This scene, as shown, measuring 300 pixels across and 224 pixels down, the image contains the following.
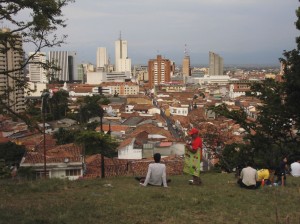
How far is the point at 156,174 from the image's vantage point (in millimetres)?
7461

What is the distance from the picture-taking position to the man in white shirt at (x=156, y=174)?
289 inches

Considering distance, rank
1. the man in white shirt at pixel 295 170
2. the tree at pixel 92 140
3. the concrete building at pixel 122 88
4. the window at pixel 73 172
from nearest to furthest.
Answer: the man in white shirt at pixel 295 170
the window at pixel 73 172
the tree at pixel 92 140
the concrete building at pixel 122 88

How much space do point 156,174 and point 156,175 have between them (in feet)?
0.08

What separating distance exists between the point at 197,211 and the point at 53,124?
128 feet

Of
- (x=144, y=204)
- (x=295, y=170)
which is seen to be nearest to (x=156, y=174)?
(x=144, y=204)

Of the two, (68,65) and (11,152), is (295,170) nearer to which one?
(11,152)

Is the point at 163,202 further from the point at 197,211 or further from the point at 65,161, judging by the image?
the point at 65,161

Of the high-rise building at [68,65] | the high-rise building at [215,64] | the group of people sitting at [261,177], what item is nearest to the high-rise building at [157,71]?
the high-rise building at [68,65]

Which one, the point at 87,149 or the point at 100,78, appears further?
the point at 100,78

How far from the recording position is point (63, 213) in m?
5.25

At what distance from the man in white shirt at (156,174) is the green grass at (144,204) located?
23cm

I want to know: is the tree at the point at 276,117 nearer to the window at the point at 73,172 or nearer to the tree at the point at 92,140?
the window at the point at 73,172

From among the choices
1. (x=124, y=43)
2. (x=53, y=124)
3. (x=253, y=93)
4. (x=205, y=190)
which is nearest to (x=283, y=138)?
(x=253, y=93)

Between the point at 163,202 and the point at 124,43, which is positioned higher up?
the point at 124,43
